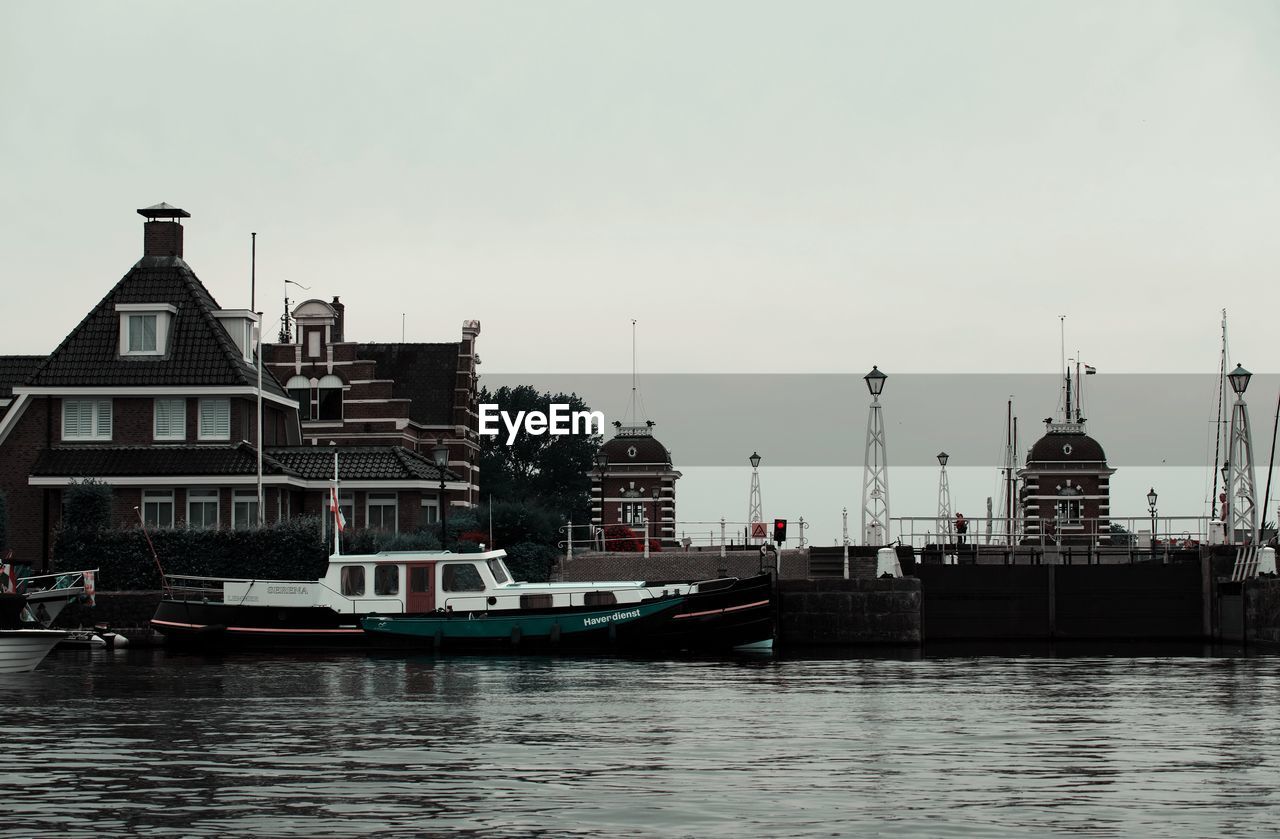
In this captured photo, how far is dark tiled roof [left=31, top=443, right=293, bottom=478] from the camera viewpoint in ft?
207

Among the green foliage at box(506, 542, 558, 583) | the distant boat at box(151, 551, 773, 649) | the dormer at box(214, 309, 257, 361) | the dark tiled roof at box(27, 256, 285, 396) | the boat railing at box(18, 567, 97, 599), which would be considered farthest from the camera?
the dormer at box(214, 309, 257, 361)

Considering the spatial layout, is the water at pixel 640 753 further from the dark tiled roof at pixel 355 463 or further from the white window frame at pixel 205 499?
the dark tiled roof at pixel 355 463

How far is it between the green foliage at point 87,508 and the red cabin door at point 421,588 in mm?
13803

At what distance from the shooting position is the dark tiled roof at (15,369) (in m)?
70.7

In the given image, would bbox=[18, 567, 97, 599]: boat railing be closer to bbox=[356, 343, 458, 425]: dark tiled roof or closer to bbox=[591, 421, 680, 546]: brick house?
bbox=[356, 343, 458, 425]: dark tiled roof

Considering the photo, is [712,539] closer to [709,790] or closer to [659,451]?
[659,451]

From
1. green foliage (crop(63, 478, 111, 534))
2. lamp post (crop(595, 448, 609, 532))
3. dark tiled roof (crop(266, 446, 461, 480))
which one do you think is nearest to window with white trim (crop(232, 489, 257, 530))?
dark tiled roof (crop(266, 446, 461, 480))

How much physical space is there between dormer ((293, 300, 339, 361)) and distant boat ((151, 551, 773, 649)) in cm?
3140

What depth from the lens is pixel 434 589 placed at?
50.9m

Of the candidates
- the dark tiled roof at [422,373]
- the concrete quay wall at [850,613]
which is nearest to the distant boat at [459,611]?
the concrete quay wall at [850,613]

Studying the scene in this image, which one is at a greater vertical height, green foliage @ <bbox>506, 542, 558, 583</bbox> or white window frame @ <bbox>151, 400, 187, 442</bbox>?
white window frame @ <bbox>151, 400, 187, 442</bbox>

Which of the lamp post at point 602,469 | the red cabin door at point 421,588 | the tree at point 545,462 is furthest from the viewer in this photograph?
the tree at point 545,462

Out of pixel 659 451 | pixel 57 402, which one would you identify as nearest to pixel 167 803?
pixel 57 402

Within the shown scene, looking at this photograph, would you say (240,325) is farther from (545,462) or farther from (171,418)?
(545,462)
